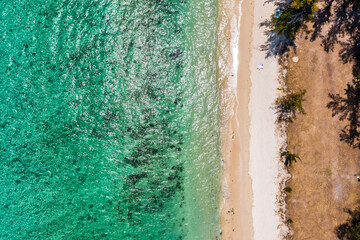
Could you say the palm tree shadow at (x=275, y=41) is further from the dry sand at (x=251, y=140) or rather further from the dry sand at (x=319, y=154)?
the dry sand at (x=319, y=154)

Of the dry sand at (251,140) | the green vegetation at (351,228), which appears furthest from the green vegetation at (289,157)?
the green vegetation at (351,228)

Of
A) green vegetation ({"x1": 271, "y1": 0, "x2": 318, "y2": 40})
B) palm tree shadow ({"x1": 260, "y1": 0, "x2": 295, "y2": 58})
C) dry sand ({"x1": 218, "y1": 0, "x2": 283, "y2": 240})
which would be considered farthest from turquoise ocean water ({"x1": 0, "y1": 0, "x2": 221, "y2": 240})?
green vegetation ({"x1": 271, "y1": 0, "x2": 318, "y2": 40})

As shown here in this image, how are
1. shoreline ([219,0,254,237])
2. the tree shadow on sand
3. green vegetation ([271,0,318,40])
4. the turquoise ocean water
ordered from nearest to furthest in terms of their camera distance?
green vegetation ([271,0,318,40])
the tree shadow on sand
shoreline ([219,0,254,237])
the turquoise ocean water

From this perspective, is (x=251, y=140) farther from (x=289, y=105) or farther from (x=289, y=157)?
(x=289, y=105)

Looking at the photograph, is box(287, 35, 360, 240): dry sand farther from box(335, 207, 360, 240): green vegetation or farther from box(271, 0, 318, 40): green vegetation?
box(271, 0, 318, 40): green vegetation

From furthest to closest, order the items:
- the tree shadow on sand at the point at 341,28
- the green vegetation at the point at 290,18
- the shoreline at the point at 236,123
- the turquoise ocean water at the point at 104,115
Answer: the turquoise ocean water at the point at 104,115
the shoreline at the point at 236,123
the tree shadow on sand at the point at 341,28
the green vegetation at the point at 290,18

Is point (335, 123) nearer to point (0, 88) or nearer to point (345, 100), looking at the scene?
point (345, 100)
